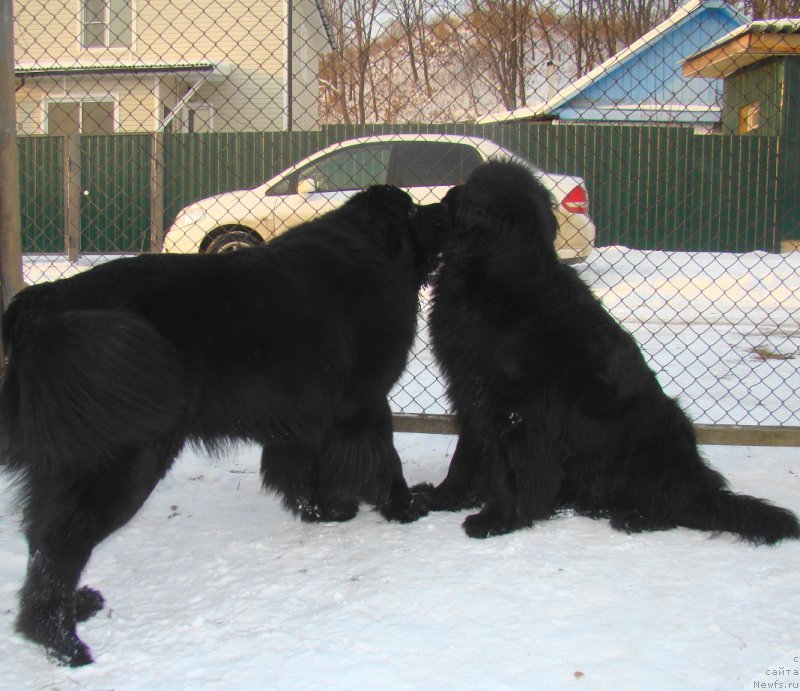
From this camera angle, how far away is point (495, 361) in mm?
2828

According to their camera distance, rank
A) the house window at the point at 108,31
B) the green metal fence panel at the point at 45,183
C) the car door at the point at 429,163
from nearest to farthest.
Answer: the car door at the point at 429,163
the green metal fence panel at the point at 45,183
the house window at the point at 108,31

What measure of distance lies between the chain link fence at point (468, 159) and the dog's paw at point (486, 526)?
890 millimetres

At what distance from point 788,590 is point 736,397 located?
2.47 m

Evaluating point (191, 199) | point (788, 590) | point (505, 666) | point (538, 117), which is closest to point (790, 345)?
point (788, 590)

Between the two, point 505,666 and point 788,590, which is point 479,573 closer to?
point 505,666

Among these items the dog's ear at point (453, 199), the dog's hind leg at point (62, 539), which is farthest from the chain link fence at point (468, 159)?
the dog's hind leg at point (62, 539)

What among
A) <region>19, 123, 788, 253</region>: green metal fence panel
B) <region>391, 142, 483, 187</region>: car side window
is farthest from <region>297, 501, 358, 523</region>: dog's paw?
<region>19, 123, 788, 253</region>: green metal fence panel

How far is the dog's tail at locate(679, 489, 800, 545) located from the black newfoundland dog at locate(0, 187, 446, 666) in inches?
43.4

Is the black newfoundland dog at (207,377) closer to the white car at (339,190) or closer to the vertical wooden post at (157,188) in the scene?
the white car at (339,190)

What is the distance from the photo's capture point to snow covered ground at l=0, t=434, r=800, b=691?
192 centimetres

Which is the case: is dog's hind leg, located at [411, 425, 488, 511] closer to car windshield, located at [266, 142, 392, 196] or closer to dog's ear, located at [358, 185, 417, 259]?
dog's ear, located at [358, 185, 417, 259]

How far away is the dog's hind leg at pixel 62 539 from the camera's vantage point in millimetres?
2002

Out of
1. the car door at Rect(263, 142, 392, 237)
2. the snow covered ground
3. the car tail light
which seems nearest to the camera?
the snow covered ground

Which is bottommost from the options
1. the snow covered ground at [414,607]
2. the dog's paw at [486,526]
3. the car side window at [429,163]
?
the snow covered ground at [414,607]
